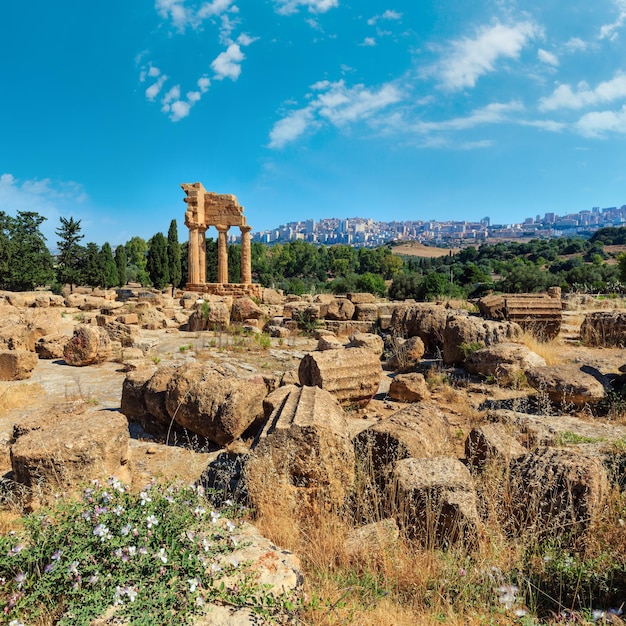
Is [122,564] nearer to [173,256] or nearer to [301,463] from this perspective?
[301,463]

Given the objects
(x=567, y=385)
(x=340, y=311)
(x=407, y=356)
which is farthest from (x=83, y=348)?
(x=567, y=385)

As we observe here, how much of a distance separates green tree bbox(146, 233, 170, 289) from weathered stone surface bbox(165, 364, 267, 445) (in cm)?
2961

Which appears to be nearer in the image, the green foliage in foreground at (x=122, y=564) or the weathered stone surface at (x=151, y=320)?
the green foliage in foreground at (x=122, y=564)

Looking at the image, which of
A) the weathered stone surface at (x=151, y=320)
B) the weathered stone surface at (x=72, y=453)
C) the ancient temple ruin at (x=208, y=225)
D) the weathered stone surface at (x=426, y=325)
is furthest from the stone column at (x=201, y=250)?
the weathered stone surface at (x=72, y=453)

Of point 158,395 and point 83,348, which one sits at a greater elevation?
point 83,348

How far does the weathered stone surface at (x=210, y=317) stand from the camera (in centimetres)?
1284

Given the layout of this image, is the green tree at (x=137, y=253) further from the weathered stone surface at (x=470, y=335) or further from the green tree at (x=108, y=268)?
the weathered stone surface at (x=470, y=335)

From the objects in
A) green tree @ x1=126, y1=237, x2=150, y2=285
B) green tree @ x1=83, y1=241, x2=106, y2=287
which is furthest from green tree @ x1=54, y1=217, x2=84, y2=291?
green tree @ x1=126, y1=237, x2=150, y2=285

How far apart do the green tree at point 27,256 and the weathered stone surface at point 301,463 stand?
33.8 m

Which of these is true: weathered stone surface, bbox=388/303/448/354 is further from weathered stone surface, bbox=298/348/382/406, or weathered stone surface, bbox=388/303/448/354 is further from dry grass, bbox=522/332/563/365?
weathered stone surface, bbox=298/348/382/406

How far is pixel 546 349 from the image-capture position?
855 cm

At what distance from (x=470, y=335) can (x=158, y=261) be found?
28755 millimetres

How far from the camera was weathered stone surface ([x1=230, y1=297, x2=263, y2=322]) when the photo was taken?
45.7ft

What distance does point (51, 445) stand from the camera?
3393 millimetres
